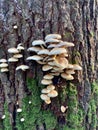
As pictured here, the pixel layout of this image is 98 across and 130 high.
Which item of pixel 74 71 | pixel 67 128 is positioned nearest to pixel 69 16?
pixel 74 71

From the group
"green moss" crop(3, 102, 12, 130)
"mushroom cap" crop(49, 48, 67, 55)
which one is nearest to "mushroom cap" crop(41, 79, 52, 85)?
"mushroom cap" crop(49, 48, 67, 55)

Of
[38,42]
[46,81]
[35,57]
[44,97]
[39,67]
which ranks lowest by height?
[44,97]

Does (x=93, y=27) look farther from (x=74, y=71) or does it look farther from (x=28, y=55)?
(x=28, y=55)

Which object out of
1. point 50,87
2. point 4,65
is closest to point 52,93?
point 50,87

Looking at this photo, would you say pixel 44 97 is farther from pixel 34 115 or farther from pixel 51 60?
pixel 51 60

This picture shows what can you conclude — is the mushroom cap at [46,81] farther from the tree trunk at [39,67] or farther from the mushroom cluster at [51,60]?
the tree trunk at [39,67]

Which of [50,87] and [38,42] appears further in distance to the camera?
[50,87]

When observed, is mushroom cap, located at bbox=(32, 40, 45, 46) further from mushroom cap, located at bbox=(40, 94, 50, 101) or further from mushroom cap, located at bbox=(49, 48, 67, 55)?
mushroom cap, located at bbox=(40, 94, 50, 101)
